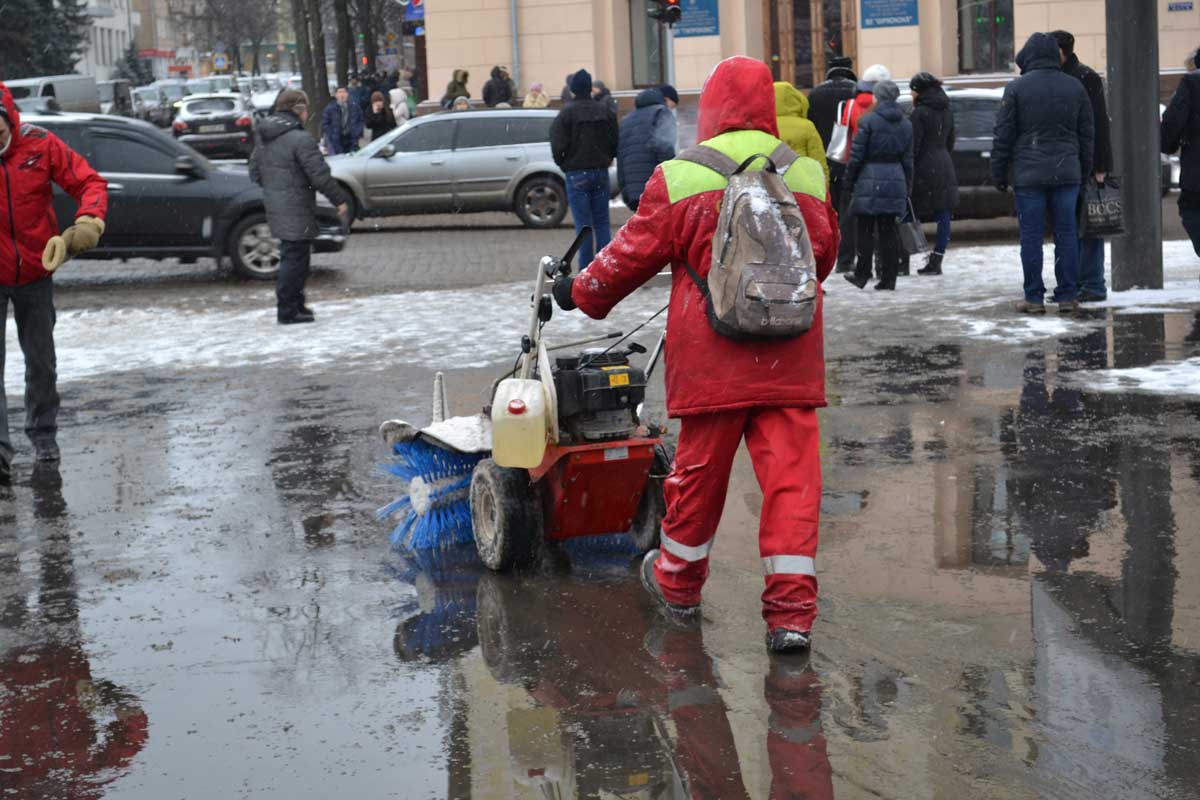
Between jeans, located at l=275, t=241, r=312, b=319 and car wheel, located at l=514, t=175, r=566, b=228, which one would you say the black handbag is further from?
car wheel, located at l=514, t=175, r=566, b=228

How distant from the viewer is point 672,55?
108 ft

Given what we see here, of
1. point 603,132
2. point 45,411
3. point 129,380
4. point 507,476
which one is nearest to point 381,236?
point 603,132

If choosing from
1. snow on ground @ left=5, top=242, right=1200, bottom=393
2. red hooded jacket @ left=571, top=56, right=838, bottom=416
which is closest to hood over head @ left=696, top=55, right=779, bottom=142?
red hooded jacket @ left=571, top=56, right=838, bottom=416

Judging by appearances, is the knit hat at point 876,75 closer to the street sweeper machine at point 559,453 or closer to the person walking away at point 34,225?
the person walking away at point 34,225

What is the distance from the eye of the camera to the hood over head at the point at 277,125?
13.1 meters

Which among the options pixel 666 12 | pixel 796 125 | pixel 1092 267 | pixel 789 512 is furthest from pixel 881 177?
pixel 666 12

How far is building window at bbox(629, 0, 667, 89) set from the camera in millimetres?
34750

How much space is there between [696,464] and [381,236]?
1683 centimetres

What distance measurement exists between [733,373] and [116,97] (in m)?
55.5

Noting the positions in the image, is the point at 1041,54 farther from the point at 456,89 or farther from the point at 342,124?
the point at 342,124

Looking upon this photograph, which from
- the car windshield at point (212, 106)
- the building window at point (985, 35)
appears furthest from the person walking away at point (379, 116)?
the car windshield at point (212, 106)

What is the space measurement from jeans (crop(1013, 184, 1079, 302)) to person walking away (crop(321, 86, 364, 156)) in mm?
22347

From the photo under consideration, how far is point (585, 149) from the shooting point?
14930 mm

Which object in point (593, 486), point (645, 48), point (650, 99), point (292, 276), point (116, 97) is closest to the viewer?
point (593, 486)
